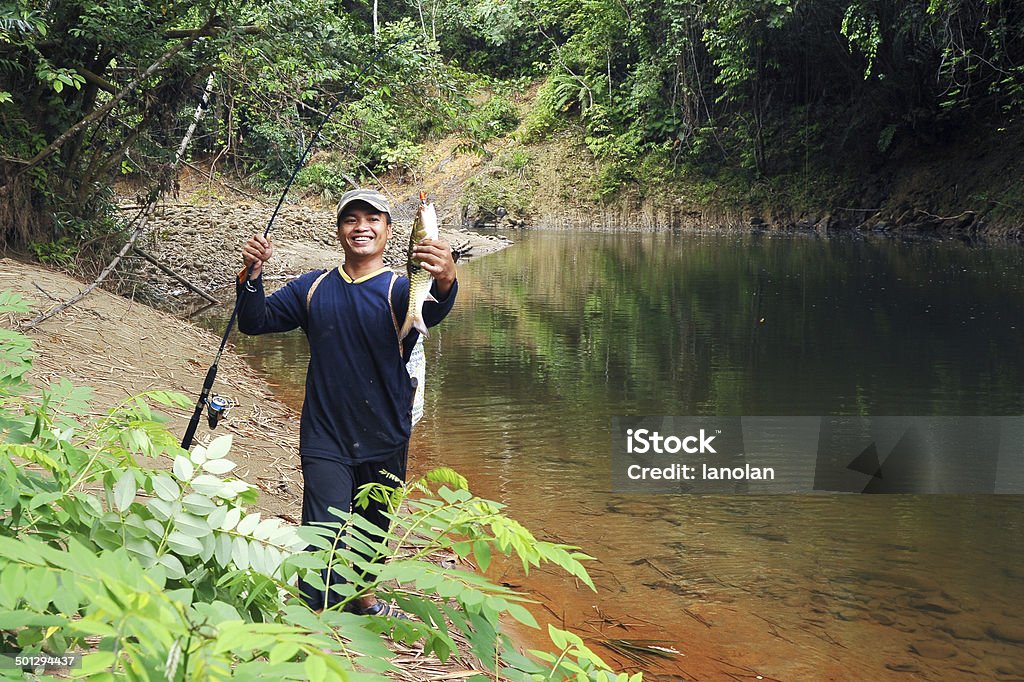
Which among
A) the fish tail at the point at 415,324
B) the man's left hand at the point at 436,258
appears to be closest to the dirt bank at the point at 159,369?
the fish tail at the point at 415,324

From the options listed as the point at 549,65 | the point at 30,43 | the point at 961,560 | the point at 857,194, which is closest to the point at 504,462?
the point at 961,560

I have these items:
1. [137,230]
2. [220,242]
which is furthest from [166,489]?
[220,242]

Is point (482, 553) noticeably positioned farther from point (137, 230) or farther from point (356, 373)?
point (137, 230)

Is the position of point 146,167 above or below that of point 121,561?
above

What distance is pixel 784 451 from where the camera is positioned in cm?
730

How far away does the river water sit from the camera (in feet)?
14.8

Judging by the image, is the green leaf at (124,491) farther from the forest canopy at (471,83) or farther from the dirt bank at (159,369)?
the forest canopy at (471,83)

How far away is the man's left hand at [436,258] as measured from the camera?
3090mm

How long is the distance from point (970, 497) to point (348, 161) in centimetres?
577

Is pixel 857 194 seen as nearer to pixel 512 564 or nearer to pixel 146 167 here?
pixel 146 167

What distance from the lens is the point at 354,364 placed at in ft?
11.6

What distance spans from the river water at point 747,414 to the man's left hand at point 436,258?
1.98 meters

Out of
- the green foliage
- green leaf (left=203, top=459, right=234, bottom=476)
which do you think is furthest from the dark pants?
green leaf (left=203, top=459, right=234, bottom=476)

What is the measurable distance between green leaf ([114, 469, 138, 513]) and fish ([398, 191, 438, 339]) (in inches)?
61.5
